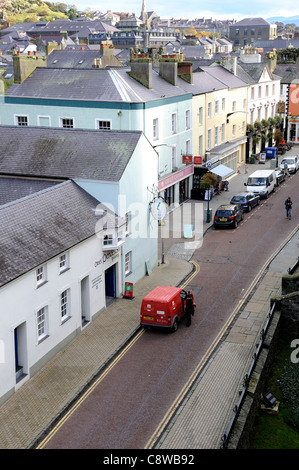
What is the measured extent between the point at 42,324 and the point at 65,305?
1.72m

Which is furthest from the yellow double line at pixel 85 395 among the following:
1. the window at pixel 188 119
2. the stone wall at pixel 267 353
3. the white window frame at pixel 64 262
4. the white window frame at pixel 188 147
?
the window at pixel 188 119

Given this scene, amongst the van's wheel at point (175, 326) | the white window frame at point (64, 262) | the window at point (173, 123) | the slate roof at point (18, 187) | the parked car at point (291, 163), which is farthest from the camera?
the parked car at point (291, 163)

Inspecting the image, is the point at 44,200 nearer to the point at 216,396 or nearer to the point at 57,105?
the point at 216,396

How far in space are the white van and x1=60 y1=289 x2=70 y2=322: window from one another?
2747 centimetres

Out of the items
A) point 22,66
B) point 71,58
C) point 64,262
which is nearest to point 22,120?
point 22,66

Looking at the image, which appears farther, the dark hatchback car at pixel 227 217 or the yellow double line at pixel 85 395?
the dark hatchback car at pixel 227 217

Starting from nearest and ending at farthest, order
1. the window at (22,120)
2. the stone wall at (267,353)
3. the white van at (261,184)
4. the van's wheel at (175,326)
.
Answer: the stone wall at (267,353)
the van's wheel at (175,326)
the window at (22,120)
the white van at (261,184)

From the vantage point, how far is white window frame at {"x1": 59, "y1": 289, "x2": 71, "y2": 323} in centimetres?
2169

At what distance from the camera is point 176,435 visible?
16.5 m

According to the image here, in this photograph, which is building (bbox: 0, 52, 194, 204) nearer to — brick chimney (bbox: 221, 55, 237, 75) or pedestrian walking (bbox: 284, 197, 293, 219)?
pedestrian walking (bbox: 284, 197, 293, 219)

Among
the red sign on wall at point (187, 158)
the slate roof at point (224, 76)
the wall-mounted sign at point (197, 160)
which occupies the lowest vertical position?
the wall-mounted sign at point (197, 160)

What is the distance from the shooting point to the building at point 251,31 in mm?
184375

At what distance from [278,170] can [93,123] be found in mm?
22606

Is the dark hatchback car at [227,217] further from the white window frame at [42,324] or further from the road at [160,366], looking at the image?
the white window frame at [42,324]
